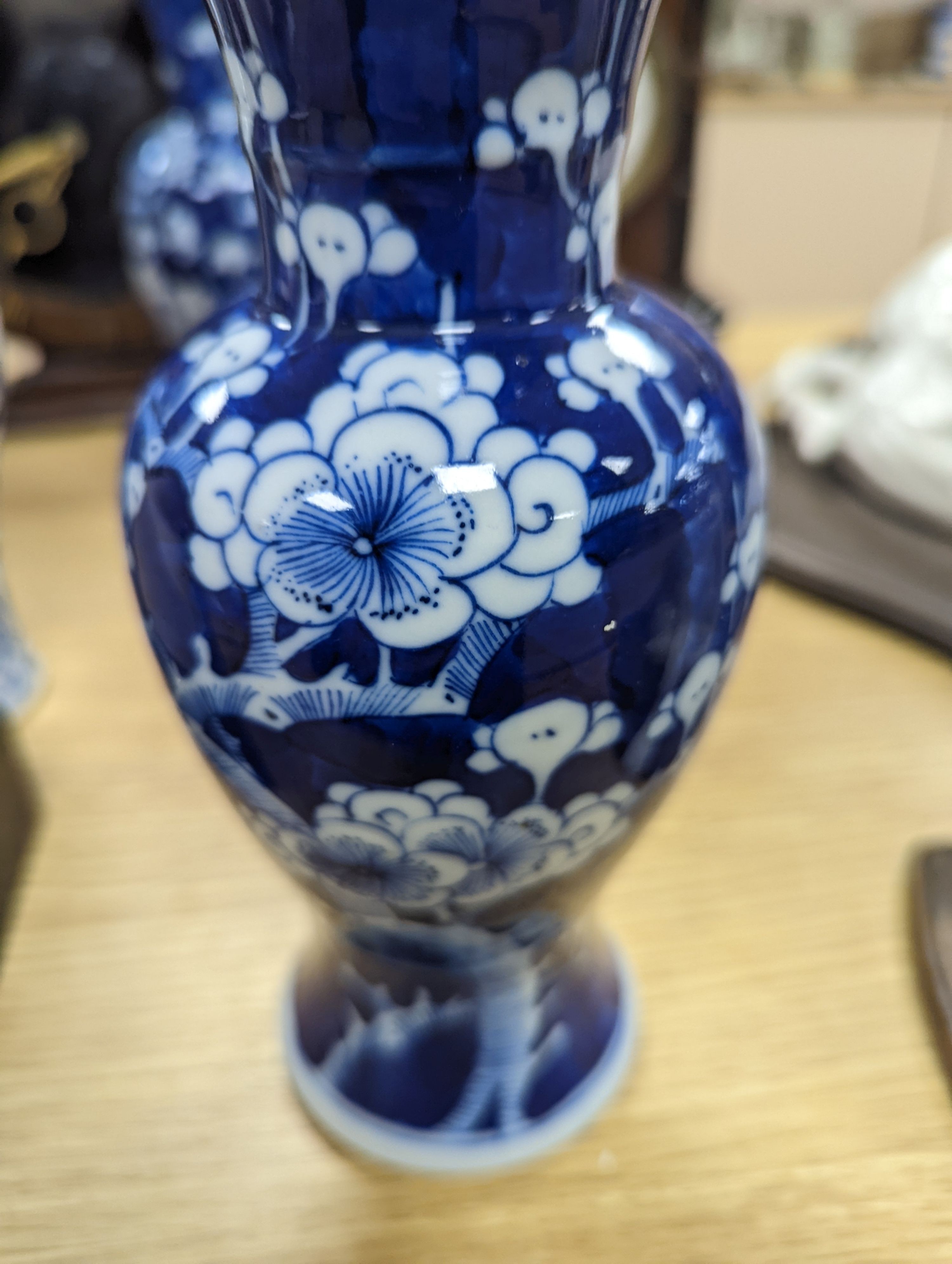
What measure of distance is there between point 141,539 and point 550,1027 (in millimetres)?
264

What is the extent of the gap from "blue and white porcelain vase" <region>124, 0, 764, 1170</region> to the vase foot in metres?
0.10

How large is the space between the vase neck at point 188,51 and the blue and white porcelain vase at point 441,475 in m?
0.48

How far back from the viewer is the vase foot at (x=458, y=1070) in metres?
0.41

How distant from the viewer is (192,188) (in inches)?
28.7

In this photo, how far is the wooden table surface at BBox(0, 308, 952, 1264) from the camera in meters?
0.38

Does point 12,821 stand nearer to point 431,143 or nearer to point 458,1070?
point 458,1070

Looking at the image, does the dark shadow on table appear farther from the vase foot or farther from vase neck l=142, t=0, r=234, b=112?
vase neck l=142, t=0, r=234, b=112

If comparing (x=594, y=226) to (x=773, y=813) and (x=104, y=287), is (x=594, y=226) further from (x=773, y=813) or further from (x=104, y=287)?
(x=104, y=287)

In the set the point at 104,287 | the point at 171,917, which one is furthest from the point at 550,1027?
the point at 104,287

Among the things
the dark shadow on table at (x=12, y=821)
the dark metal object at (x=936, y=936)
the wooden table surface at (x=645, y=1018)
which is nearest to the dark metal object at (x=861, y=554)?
the wooden table surface at (x=645, y=1018)

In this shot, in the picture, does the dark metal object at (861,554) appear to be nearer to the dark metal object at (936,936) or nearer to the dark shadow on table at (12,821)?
the dark metal object at (936,936)

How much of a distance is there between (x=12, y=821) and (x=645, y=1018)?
335 mm

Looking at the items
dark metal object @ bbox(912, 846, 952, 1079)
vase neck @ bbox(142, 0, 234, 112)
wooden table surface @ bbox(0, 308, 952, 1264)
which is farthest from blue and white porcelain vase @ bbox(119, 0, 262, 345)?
dark metal object @ bbox(912, 846, 952, 1079)

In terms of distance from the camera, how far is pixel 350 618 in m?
0.27
